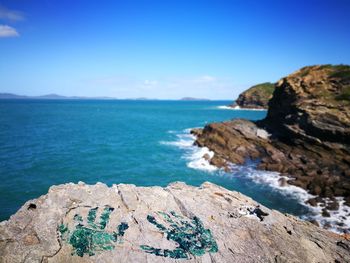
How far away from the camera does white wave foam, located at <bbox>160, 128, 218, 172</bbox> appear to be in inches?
1505

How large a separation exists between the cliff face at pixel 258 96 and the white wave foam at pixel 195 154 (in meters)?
113

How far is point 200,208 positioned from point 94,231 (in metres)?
6.06

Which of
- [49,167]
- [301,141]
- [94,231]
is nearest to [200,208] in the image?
[94,231]

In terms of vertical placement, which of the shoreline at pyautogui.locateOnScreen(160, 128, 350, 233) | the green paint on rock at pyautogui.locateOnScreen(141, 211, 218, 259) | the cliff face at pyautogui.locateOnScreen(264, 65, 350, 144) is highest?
the cliff face at pyautogui.locateOnScreen(264, 65, 350, 144)

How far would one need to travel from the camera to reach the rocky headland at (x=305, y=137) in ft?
105

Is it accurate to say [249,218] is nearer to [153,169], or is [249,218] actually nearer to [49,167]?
[153,169]

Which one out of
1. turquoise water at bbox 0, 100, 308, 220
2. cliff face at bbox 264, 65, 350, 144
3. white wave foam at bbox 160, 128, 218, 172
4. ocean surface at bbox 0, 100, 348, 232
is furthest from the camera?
cliff face at bbox 264, 65, 350, 144

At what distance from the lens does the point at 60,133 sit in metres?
60.9

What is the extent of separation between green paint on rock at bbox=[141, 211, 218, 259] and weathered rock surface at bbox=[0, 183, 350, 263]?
4 cm

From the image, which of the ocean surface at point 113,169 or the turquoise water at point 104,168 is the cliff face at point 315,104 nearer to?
the ocean surface at point 113,169

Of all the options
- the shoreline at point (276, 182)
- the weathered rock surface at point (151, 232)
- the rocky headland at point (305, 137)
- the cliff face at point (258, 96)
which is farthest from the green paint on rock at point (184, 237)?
the cliff face at point (258, 96)

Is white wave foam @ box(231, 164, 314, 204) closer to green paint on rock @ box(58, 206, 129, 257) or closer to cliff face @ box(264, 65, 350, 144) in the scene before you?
cliff face @ box(264, 65, 350, 144)

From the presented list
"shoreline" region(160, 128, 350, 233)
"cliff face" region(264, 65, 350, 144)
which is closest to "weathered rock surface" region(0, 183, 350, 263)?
"shoreline" region(160, 128, 350, 233)

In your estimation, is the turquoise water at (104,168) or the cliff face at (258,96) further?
the cliff face at (258,96)
